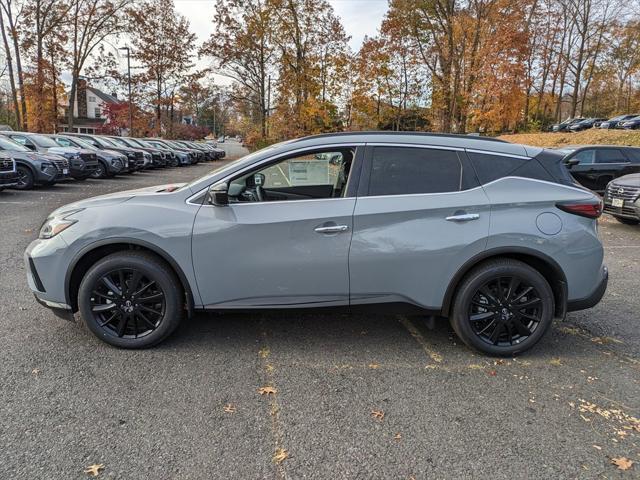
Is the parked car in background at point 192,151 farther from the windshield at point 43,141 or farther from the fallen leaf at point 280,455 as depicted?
the fallen leaf at point 280,455

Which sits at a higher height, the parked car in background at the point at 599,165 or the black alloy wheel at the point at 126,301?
the parked car in background at the point at 599,165

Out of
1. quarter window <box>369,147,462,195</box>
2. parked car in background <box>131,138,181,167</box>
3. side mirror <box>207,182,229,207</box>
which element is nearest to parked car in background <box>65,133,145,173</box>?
parked car in background <box>131,138,181,167</box>

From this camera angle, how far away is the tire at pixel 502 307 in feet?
11.2

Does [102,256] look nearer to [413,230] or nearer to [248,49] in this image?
[413,230]

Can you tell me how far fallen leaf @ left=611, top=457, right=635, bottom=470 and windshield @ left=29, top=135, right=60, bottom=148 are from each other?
1609 centimetres

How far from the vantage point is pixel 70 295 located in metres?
3.47

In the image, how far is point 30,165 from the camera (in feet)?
40.2

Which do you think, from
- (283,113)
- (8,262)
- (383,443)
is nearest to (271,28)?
(283,113)

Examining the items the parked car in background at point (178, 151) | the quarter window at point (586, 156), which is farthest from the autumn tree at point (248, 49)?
the quarter window at point (586, 156)

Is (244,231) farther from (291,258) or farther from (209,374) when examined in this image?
(209,374)

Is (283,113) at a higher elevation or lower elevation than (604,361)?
higher

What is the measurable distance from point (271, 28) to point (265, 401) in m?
23.6

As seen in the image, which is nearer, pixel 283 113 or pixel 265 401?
pixel 265 401

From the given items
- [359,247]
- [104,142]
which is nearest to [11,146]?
[104,142]
